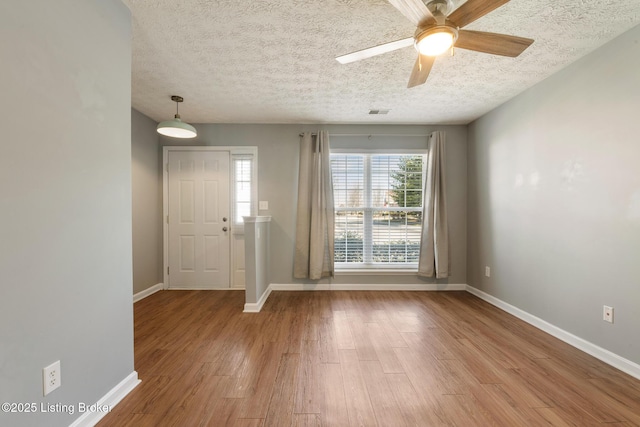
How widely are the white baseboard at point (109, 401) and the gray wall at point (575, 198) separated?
3475 millimetres

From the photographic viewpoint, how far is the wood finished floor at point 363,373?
1.44m

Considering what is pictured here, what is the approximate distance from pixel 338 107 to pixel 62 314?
10.0 feet

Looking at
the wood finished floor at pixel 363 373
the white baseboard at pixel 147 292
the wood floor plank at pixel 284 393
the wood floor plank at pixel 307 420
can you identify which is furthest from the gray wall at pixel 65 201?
the white baseboard at pixel 147 292

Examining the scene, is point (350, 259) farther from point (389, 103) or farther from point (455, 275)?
point (389, 103)

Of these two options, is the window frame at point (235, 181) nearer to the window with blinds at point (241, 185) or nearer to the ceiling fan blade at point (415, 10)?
the window with blinds at point (241, 185)

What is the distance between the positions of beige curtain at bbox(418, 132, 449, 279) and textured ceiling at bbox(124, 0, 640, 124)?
55 centimetres

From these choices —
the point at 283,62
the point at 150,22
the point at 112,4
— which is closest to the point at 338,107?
the point at 283,62

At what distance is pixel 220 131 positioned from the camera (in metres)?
3.81

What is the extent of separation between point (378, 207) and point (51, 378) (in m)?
3.56

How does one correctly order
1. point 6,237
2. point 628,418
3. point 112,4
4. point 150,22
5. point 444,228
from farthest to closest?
point 444,228 < point 150,22 < point 112,4 < point 628,418 < point 6,237

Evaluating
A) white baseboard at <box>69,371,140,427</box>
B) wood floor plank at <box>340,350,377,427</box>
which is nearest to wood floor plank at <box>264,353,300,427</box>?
wood floor plank at <box>340,350,377,427</box>

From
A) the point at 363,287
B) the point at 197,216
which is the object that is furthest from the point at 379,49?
the point at 197,216

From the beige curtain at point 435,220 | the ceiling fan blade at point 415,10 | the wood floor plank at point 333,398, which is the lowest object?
the wood floor plank at point 333,398

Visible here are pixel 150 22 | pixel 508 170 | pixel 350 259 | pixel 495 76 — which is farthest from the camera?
pixel 350 259
